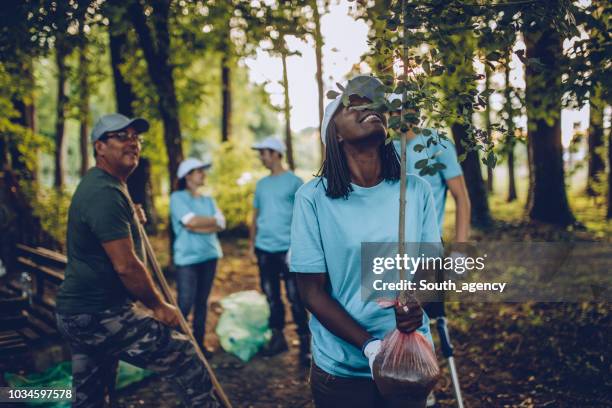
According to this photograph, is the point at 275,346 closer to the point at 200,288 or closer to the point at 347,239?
the point at 200,288

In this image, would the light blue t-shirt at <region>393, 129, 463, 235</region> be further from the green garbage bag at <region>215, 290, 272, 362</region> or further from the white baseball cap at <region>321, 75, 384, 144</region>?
the green garbage bag at <region>215, 290, 272, 362</region>

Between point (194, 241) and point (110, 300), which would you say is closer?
point (110, 300)

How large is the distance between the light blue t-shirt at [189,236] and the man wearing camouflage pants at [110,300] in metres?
2.29

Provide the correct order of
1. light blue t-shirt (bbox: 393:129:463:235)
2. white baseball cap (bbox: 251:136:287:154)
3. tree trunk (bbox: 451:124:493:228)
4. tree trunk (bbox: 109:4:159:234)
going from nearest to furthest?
light blue t-shirt (bbox: 393:129:463:235)
white baseball cap (bbox: 251:136:287:154)
tree trunk (bbox: 109:4:159:234)
tree trunk (bbox: 451:124:493:228)

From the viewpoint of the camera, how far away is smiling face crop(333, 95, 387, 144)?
2268mm

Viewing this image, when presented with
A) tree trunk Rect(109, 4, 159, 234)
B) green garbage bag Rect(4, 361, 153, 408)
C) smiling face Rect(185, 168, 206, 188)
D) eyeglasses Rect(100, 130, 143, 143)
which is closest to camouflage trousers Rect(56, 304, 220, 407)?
eyeglasses Rect(100, 130, 143, 143)

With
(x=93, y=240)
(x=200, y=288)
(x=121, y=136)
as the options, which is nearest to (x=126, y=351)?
(x=93, y=240)

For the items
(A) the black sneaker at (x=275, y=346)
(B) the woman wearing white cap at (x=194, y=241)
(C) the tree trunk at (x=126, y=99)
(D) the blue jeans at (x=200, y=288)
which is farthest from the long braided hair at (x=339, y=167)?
(C) the tree trunk at (x=126, y=99)

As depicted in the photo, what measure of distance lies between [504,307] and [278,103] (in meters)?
4.17

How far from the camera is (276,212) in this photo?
598 centimetres

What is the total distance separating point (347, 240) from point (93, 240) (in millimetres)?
1828

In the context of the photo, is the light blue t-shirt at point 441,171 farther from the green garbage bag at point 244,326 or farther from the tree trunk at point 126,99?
the tree trunk at point 126,99

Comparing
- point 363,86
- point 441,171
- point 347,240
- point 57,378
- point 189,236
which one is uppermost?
point 363,86

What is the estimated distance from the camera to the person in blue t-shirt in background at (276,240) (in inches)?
236
